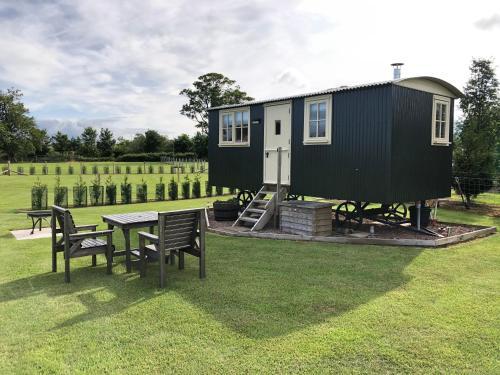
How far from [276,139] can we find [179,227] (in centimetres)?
540

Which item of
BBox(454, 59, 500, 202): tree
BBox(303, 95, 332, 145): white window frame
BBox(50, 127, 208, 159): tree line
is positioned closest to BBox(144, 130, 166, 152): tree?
BBox(50, 127, 208, 159): tree line

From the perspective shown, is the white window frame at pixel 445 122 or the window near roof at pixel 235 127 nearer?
the white window frame at pixel 445 122

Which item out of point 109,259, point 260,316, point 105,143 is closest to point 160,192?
point 109,259

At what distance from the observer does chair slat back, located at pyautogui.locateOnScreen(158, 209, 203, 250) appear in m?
4.91

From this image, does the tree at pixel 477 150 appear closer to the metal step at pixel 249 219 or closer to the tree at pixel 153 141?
the metal step at pixel 249 219

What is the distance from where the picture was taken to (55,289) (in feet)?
16.0

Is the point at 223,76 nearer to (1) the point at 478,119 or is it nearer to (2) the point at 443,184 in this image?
(1) the point at 478,119

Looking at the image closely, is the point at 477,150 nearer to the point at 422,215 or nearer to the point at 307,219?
the point at 422,215

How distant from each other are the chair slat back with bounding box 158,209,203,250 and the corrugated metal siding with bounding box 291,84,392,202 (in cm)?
406

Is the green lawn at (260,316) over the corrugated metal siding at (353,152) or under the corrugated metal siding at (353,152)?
under

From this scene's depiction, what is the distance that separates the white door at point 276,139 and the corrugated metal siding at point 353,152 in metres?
0.36

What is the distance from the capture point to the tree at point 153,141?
64.6 metres

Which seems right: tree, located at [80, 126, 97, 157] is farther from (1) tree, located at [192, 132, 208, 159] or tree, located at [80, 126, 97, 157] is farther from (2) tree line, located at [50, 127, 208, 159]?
(1) tree, located at [192, 132, 208, 159]

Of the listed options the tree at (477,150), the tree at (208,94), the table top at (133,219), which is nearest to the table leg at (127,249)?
the table top at (133,219)
